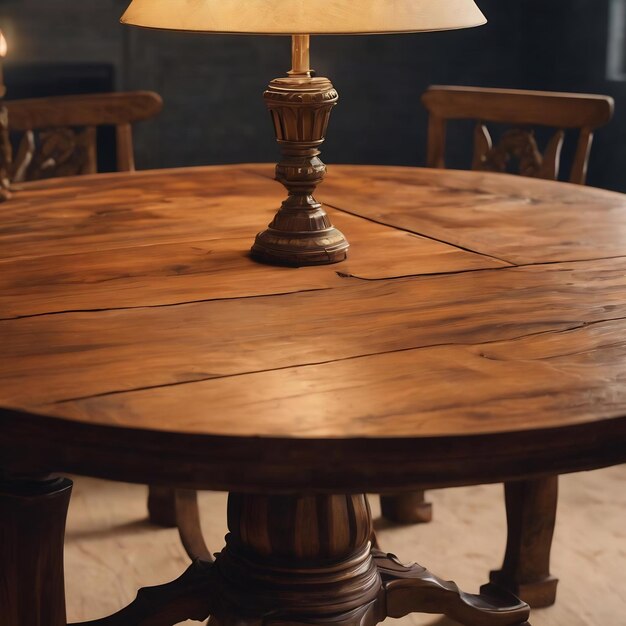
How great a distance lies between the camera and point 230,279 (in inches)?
51.6

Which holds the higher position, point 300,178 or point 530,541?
point 300,178

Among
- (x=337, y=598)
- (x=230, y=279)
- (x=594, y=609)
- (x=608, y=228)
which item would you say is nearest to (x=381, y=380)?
(x=230, y=279)

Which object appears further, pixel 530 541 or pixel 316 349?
pixel 530 541

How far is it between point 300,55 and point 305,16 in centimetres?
19

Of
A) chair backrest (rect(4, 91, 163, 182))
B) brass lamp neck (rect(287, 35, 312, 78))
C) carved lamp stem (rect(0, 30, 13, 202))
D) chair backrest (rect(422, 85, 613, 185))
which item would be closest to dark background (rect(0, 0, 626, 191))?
chair backrest (rect(4, 91, 163, 182))

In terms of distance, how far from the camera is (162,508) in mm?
2291

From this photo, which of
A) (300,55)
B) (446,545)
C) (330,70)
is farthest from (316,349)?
(330,70)

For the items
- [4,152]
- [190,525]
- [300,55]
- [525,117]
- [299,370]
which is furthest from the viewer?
[525,117]

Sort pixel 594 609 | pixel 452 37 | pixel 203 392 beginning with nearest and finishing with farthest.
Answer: pixel 203 392 < pixel 594 609 < pixel 452 37

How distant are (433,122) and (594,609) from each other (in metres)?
1.16

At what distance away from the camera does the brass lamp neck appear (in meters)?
1.33

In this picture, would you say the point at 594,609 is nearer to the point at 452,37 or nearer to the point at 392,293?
the point at 392,293

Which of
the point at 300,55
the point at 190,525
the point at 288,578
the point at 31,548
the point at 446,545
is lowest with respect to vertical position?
the point at 446,545

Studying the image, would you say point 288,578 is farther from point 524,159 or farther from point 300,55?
point 524,159
